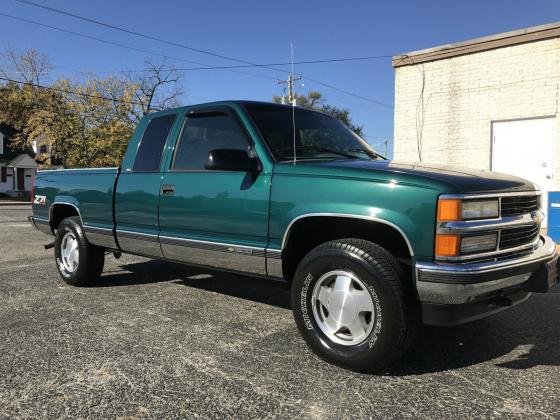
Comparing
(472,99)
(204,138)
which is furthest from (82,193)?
(472,99)

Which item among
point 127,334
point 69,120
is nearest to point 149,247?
point 127,334

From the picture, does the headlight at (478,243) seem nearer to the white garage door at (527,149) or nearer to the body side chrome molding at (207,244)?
the body side chrome molding at (207,244)

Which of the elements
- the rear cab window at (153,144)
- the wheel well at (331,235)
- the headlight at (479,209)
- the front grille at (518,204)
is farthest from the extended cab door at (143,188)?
the front grille at (518,204)

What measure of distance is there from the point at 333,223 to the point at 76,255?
3.64 m

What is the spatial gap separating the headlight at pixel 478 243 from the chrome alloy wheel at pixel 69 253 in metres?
4.52

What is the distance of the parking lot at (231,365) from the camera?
9.72ft

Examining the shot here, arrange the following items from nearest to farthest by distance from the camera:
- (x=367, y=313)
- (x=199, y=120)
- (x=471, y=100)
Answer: (x=367, y=313), (x=199, y=120), (x=471, y=100)

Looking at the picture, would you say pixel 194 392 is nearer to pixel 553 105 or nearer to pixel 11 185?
pixel 553 105

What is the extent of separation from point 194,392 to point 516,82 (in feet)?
32.5

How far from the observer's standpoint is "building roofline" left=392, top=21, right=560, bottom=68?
10211 millimetres

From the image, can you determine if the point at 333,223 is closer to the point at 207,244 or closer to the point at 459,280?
the point at 459,280

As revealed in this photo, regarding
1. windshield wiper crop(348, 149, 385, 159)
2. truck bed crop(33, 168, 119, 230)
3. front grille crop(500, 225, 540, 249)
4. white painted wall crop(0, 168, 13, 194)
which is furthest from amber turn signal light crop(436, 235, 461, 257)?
white painted wall crop(0, 168, 13, 194)

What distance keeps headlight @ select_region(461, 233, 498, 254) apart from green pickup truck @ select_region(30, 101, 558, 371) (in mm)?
10

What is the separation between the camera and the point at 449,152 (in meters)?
11.6
